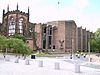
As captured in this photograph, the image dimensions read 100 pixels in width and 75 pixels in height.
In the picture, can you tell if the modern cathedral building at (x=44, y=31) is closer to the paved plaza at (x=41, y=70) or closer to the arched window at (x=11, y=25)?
the arched window at (x=11, y=25)

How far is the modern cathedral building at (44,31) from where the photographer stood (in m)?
93.8

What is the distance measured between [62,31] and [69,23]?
4.51m

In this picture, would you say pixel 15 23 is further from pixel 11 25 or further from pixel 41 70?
pixel 41 70

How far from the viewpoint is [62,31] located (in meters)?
101

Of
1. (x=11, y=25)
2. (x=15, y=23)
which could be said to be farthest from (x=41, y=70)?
(x=11, y=25)

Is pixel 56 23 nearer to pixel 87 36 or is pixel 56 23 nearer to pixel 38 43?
pixel 38 43

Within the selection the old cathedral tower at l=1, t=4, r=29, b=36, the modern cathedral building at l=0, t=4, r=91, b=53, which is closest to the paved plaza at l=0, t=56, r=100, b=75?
the modern cathedral building at l=0, t=4, r=91, b=53

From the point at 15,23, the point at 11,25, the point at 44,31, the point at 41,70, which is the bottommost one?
the point at 41,70

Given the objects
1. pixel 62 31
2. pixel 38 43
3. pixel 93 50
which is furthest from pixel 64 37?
pixel 93 50

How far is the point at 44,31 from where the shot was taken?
10469cm

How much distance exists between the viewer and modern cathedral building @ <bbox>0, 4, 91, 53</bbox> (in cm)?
9375

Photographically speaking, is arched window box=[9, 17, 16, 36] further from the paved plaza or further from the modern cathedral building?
the paved plaza

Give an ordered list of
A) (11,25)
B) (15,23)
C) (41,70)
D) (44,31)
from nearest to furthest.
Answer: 1. (41,70)
2. (15,23)
3. (11,25)
4. (44,31)

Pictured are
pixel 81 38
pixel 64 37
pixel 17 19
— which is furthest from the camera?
pixel 81 38
